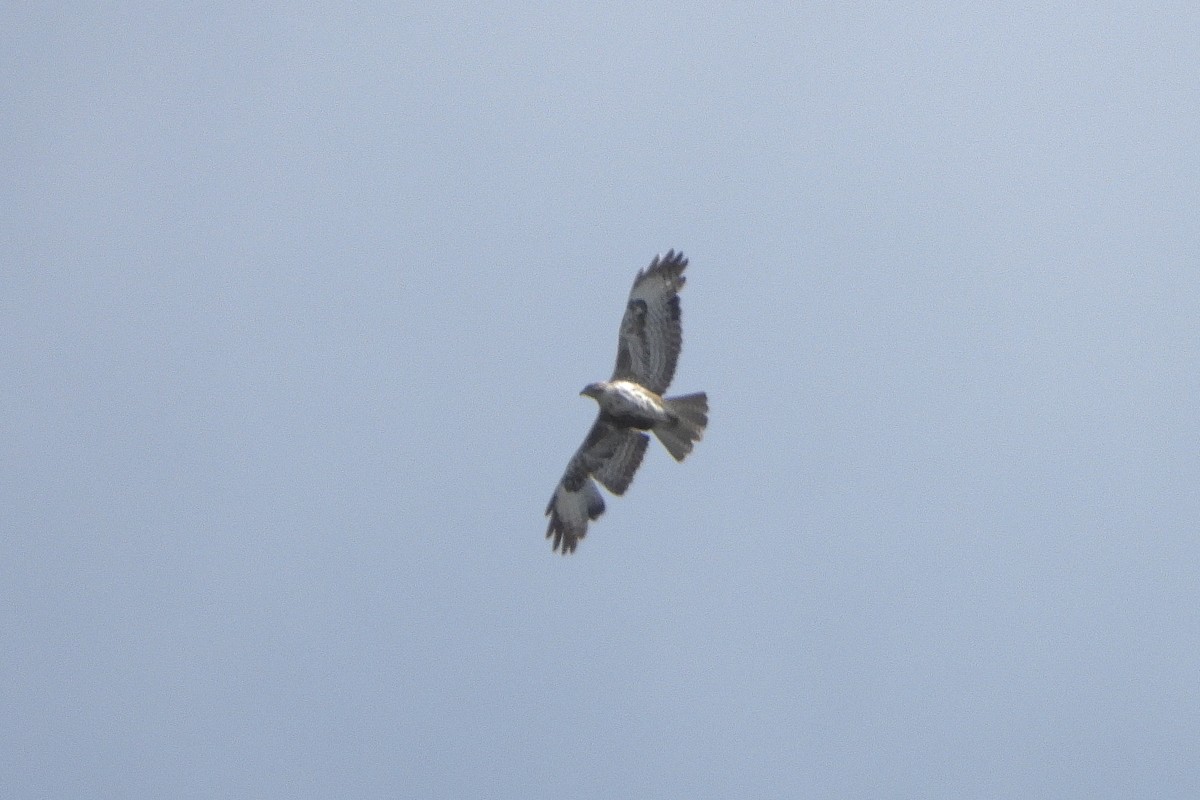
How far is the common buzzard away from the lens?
17.6 metres

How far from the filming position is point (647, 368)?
59.2ft

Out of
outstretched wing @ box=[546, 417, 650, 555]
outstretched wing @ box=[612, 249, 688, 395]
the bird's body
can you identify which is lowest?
outstretched wing @ box=[546, 417, 650, 555]

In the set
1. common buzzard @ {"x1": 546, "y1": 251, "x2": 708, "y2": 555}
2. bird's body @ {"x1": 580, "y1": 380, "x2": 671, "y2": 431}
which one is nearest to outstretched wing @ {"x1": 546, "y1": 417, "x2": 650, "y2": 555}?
common buzzard @ {"x1": 546, "y1": 251, "x2": 708, "y2": 555}

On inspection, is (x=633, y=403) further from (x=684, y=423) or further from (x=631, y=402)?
(x=684, y=423)

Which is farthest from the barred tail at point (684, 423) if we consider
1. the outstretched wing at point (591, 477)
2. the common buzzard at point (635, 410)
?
the outstretched wing at point (591, 477)

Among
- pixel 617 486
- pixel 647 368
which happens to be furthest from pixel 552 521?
pixel 647 368

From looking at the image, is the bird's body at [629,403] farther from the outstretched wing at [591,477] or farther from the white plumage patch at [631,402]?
the outstretched wing at [591,477]

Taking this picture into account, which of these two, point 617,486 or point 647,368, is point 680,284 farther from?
point 617,486

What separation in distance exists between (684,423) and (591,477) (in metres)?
1.69

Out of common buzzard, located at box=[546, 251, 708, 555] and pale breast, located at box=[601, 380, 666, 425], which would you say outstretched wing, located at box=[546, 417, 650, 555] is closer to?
common buzzard, located at box=[546, 251, 708, 555]

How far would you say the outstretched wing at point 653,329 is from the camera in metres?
18.0

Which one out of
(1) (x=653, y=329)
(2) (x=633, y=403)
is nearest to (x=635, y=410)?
(2) (x=633, y=403)

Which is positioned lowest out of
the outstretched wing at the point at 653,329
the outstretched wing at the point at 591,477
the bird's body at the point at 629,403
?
the outstretched wing at the point at 591,477

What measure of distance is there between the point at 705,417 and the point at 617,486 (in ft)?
5.27
